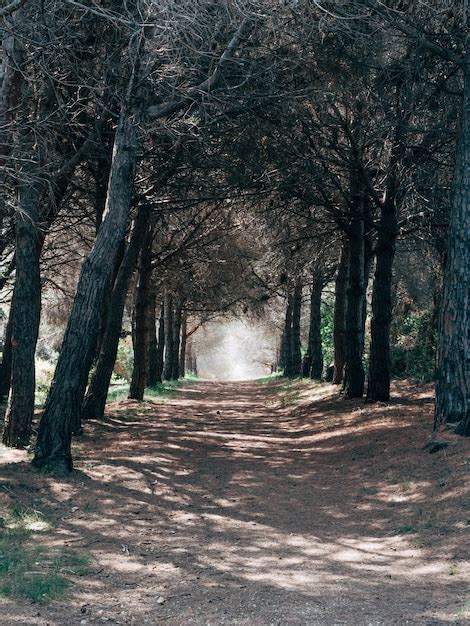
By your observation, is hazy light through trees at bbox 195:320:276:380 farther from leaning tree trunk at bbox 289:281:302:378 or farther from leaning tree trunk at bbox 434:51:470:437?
leaning tree trunk at bbox 434:51:470:437

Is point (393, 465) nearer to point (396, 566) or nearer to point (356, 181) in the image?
point (396, 566)

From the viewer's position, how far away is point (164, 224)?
19875mm

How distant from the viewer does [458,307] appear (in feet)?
34.8

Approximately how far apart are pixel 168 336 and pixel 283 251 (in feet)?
38.2

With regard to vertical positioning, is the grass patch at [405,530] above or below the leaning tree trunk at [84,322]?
below

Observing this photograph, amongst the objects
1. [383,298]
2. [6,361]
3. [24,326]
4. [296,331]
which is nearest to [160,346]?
[296,331]

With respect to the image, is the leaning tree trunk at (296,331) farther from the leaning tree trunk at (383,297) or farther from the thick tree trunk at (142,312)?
the leaning tree trunk at (383,297)

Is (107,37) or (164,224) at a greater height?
(107,37)

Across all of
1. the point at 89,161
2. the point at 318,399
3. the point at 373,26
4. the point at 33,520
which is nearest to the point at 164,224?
the point at 89,161

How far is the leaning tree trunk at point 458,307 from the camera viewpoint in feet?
34.5

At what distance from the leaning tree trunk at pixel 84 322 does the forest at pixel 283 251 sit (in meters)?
0.03

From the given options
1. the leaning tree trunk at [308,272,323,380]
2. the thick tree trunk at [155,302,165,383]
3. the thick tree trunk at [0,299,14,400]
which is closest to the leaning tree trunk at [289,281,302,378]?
the leaning tree trunk at [308,272,323,380]

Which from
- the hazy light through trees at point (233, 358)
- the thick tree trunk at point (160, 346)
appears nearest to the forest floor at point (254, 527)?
the thick tree trunk at point (160, 346)

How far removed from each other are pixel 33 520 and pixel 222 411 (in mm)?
15278
